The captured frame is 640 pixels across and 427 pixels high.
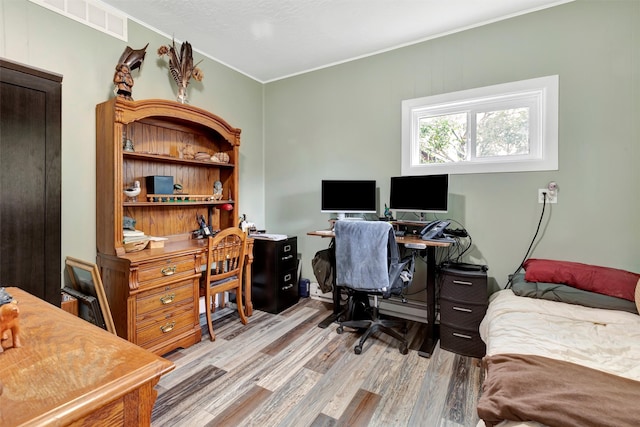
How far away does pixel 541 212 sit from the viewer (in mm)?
2396

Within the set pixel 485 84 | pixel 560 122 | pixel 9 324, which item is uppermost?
pixel 485 84

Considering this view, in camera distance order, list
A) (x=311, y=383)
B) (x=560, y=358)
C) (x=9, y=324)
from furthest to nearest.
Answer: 1. (x=311, y=383)
2. (x=560, y=358)
3. (x=9, y=324)

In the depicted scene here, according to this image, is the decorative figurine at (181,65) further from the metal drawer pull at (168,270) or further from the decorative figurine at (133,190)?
the metal drawer pull at (168,270)

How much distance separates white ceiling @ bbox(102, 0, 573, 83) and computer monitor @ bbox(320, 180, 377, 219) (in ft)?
4.48

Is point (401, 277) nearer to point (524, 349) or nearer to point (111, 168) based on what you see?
point (524, 349)

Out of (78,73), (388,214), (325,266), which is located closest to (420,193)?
(388,214)

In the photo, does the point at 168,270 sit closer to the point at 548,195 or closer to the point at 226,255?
the point at 226,255

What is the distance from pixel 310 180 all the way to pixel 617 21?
285 cm

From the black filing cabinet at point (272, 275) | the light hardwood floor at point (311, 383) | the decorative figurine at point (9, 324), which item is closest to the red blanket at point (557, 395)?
the light hardwood floor at point (311, 383)

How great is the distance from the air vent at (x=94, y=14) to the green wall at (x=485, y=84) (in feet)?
0.16

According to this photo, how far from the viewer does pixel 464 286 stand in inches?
89.8

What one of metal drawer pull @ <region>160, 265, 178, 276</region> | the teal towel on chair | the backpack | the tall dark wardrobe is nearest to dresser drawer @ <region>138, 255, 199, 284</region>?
metal drawer pull @ <region>160, 265, 178, 276</region>

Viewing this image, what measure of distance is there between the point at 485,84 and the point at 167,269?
303cm

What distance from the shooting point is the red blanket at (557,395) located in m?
0.90
